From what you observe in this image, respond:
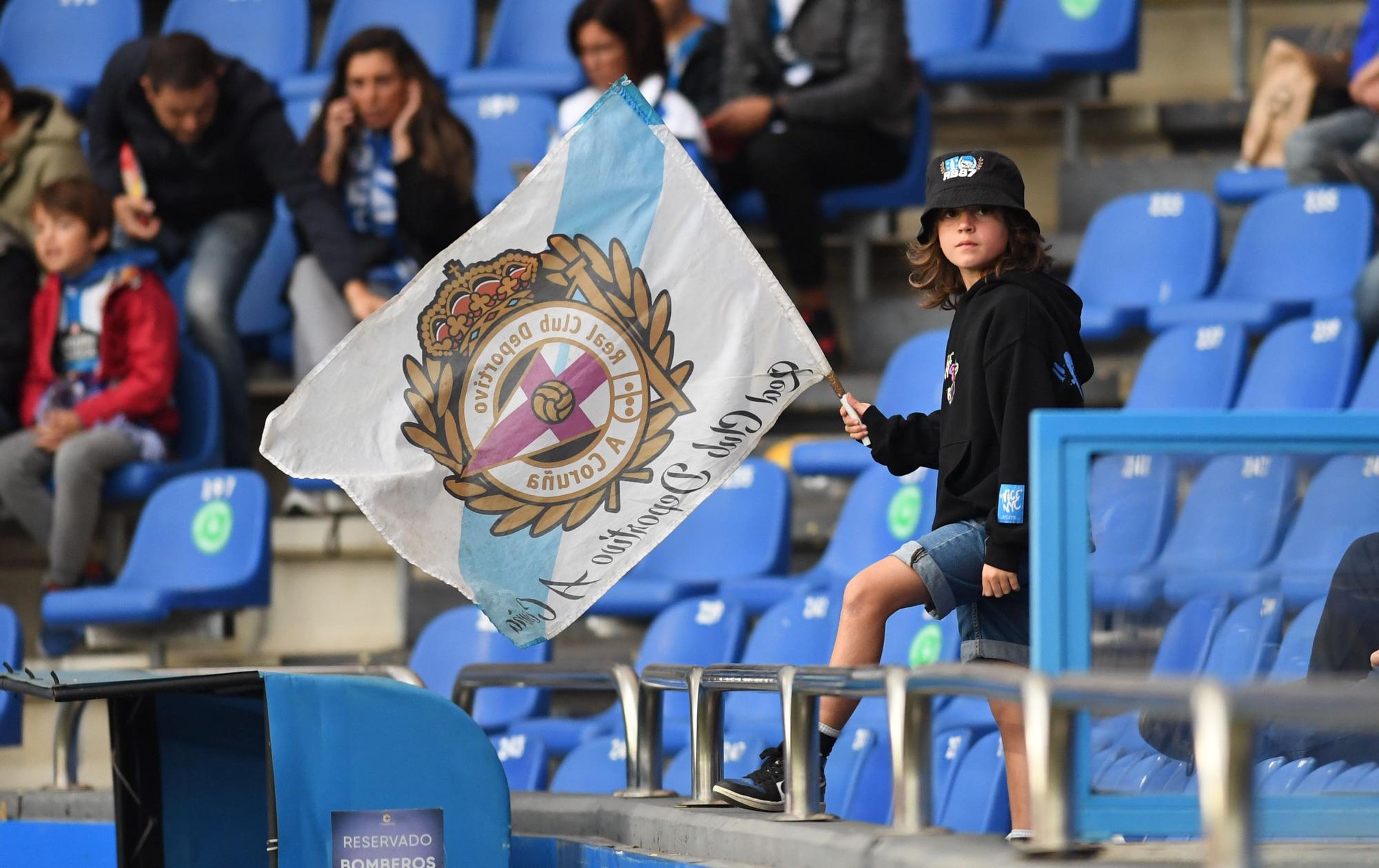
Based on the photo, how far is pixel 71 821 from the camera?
4.43 m

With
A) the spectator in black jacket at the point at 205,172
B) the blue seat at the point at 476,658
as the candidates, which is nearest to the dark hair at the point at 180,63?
the spectator in black jacket at the point at 205,172

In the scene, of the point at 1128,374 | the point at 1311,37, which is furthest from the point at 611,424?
the point at 1311,37

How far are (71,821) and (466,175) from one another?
132 inches

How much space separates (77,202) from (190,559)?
56.9 inches

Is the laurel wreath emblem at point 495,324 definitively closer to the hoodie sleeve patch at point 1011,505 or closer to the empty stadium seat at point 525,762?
the hoodie sleeve patch at point 1011,505

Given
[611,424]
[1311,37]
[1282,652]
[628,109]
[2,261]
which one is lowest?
[1282,652]

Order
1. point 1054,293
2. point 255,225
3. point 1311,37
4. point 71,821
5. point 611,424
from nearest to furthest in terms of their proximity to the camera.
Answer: point 1054,293 → point 611,424 → point 71,821 → point 255,225 → point 1311,37

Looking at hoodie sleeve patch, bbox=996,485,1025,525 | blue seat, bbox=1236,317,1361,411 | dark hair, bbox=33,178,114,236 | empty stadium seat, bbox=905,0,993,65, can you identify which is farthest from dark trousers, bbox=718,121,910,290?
hoodie sleeve patch, bbox=996,485,1025,525

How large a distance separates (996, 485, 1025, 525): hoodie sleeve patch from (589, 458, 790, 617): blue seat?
2.90 meters

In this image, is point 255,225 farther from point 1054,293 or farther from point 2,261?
point 1054,293

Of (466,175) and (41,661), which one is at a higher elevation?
(466,175)

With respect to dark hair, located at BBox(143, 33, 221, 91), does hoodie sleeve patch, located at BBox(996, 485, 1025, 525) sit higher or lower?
lower

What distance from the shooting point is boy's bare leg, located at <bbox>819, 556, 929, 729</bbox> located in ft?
10.7

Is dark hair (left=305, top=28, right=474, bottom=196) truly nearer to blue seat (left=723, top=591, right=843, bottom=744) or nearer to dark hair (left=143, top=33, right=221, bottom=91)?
dark hair (left=143, top=33, right=221, bottom=91)
